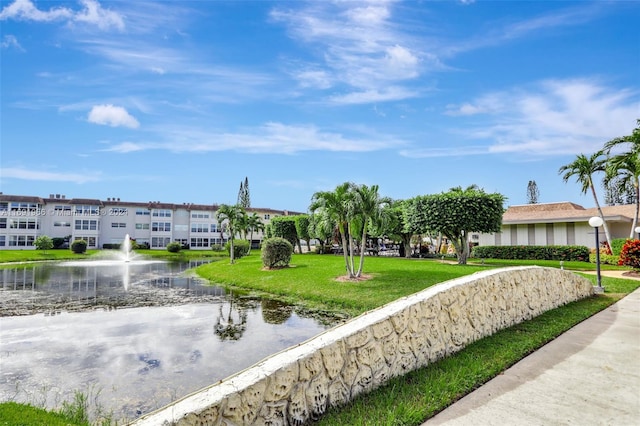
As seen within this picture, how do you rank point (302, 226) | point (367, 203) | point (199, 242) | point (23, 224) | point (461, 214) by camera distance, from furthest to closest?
point (199, 242) → point (23, 224) → point (302, 226) → point (461, 214) → point (367, 203)

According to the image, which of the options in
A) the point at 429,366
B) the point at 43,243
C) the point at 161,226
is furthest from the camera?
the point at 161,226

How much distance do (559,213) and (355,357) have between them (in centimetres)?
3200

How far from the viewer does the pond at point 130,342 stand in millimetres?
5840

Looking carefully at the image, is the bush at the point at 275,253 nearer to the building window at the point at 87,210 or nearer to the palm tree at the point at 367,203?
the palm tree at the point at 367,203

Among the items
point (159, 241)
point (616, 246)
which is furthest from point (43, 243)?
point (616, 246)

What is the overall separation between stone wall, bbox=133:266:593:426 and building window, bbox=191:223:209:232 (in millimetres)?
62675

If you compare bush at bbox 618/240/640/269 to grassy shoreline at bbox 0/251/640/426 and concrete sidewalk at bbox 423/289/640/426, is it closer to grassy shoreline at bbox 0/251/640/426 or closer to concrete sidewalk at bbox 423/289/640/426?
grassy shoreline at bbox 0/251/640/426

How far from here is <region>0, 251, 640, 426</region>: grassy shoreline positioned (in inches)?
169

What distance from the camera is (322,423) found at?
4070mm

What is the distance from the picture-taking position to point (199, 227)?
65625 mm

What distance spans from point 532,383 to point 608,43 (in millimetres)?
13888

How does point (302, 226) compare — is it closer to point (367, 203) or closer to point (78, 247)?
point (367, 203)

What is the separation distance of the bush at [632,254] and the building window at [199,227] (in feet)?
195

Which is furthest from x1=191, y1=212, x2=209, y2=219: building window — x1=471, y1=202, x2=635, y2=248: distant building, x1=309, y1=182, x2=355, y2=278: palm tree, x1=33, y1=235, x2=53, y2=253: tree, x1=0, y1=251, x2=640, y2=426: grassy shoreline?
x1=309, y1=182, x2=355, y2=278: palm tree
